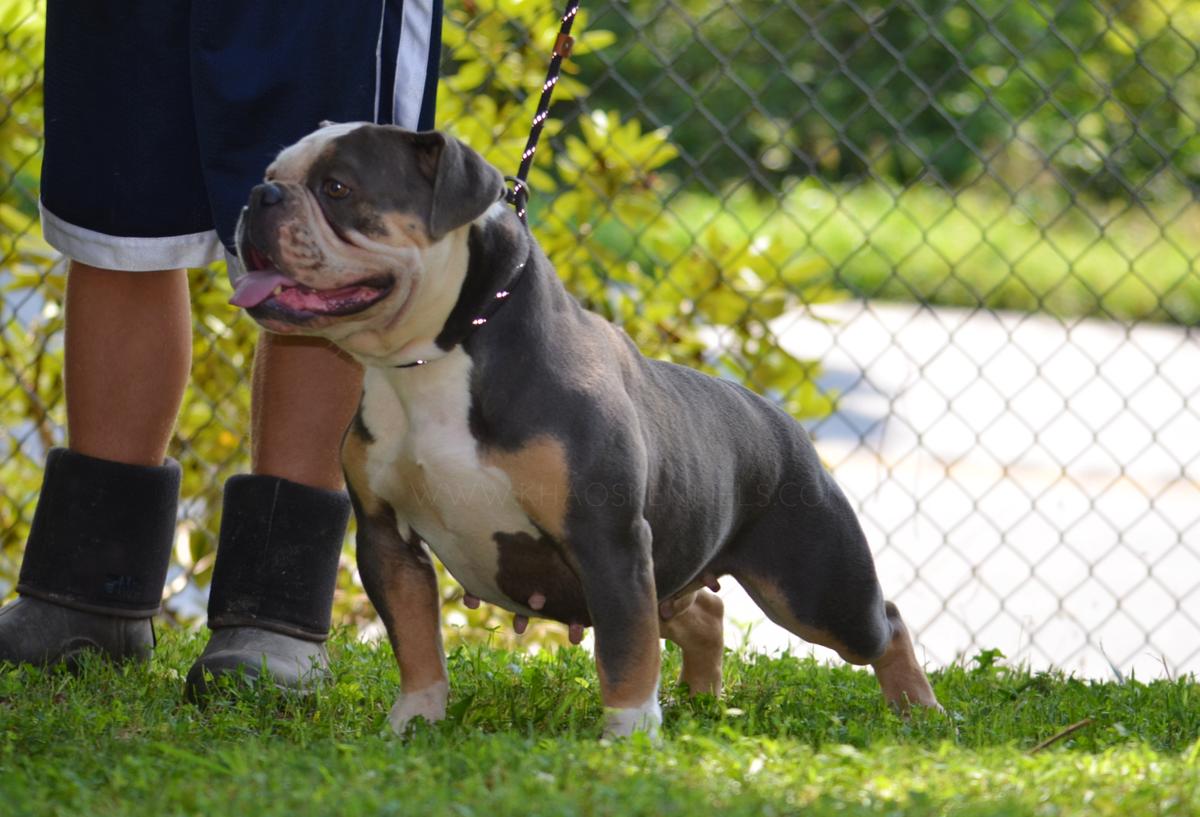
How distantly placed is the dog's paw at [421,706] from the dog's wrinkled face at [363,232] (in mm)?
738

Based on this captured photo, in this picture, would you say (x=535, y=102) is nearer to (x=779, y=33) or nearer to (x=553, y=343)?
(x=553, y=343)

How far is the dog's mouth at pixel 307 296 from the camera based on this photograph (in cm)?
300

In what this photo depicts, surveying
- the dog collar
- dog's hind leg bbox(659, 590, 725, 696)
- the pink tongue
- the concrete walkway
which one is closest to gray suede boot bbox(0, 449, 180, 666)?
the pink tongue

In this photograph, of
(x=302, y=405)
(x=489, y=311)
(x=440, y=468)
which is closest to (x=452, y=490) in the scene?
(x=440, y=468)

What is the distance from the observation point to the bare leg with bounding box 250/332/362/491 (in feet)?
12.3

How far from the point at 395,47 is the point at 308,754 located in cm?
156

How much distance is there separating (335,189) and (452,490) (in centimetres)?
60

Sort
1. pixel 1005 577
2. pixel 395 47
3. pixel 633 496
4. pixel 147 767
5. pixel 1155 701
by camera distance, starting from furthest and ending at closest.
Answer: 1. pixel 1005 577
2. pixel 1155 701
3. pixel 395 47
4. pixel 633 496
5. pixel 147 767

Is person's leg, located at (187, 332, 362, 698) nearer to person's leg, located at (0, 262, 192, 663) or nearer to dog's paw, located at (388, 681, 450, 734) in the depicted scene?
person's leg, located at (0, 262, 192, 663)

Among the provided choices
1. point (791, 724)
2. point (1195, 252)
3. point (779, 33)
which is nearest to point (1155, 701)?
point (791, 724)

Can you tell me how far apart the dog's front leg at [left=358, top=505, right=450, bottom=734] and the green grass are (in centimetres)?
9

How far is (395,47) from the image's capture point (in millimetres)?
3578

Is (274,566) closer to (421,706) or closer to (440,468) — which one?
(421,706)

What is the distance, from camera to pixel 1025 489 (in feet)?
26.5
